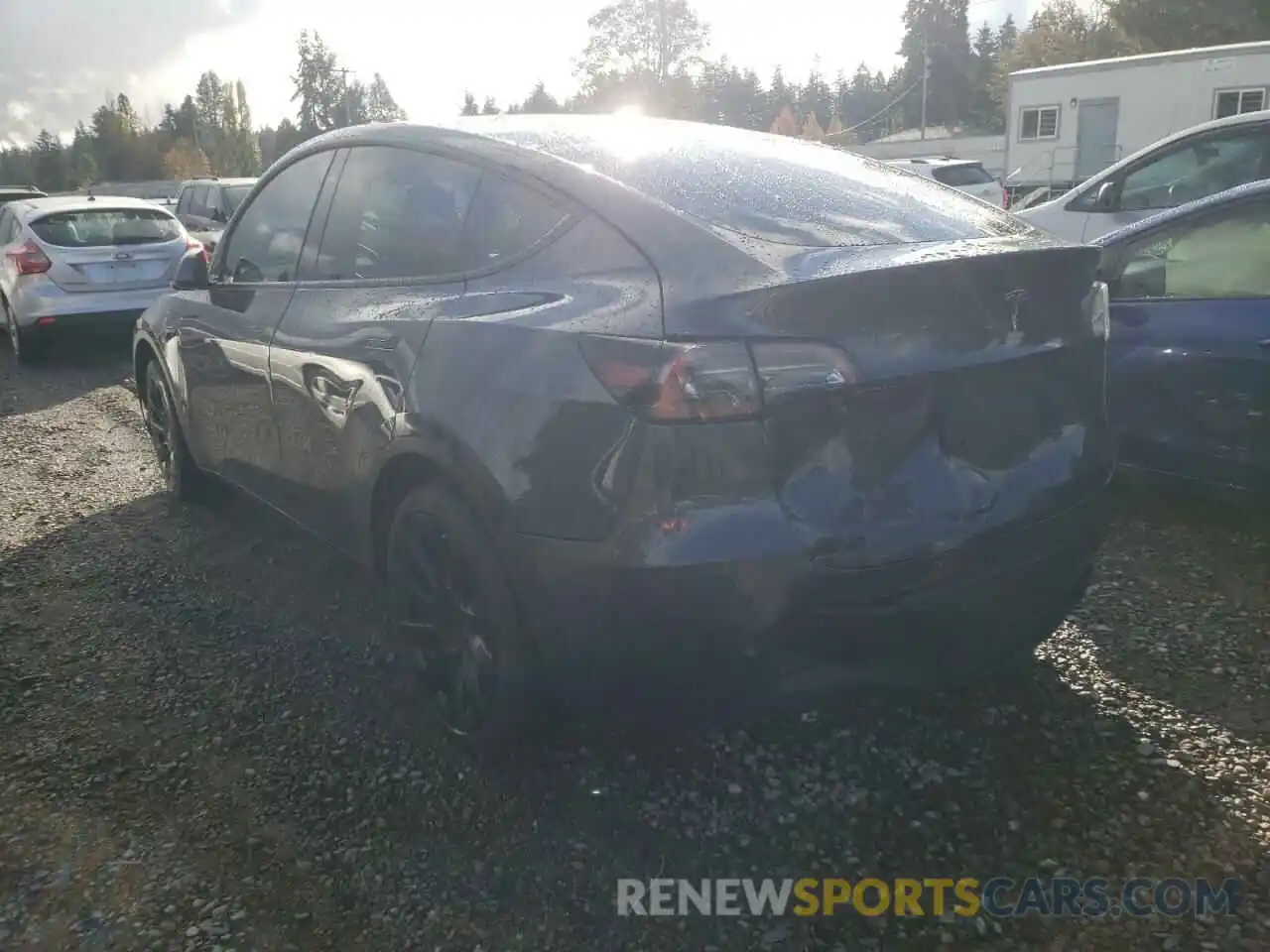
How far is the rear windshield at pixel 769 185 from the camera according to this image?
104 inches

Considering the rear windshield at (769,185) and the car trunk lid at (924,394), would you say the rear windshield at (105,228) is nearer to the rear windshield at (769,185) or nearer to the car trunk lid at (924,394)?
the rear windshield at (769,185)

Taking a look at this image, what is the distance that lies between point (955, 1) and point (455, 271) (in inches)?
4053

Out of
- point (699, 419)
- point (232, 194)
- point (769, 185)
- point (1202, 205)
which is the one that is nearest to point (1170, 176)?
point (1202, 205)

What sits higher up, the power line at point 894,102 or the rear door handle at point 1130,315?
the power line at point 894,102

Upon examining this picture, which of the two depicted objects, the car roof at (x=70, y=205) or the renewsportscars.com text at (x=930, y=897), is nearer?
the renewsportscars.com text at (x=930, y=897)

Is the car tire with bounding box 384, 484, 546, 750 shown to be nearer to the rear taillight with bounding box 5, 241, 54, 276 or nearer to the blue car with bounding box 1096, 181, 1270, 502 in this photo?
the blue car with bounding box 1096, 181, 1270, 502

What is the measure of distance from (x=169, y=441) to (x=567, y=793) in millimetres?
3406

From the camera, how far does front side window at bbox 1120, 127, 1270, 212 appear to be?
24.7 ft

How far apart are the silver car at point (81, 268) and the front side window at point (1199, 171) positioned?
8079 millimetres

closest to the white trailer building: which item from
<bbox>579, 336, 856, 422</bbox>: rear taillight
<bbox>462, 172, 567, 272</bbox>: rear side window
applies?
<bbox>462, 172, 567, 272</bbox>: rear side window

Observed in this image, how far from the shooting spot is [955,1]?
306ft

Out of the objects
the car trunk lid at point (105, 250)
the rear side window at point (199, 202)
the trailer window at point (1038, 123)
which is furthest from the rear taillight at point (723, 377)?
the trailer window at point (1038, 123)

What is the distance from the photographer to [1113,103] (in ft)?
66.9

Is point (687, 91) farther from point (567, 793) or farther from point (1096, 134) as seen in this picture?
point (567, 793)
